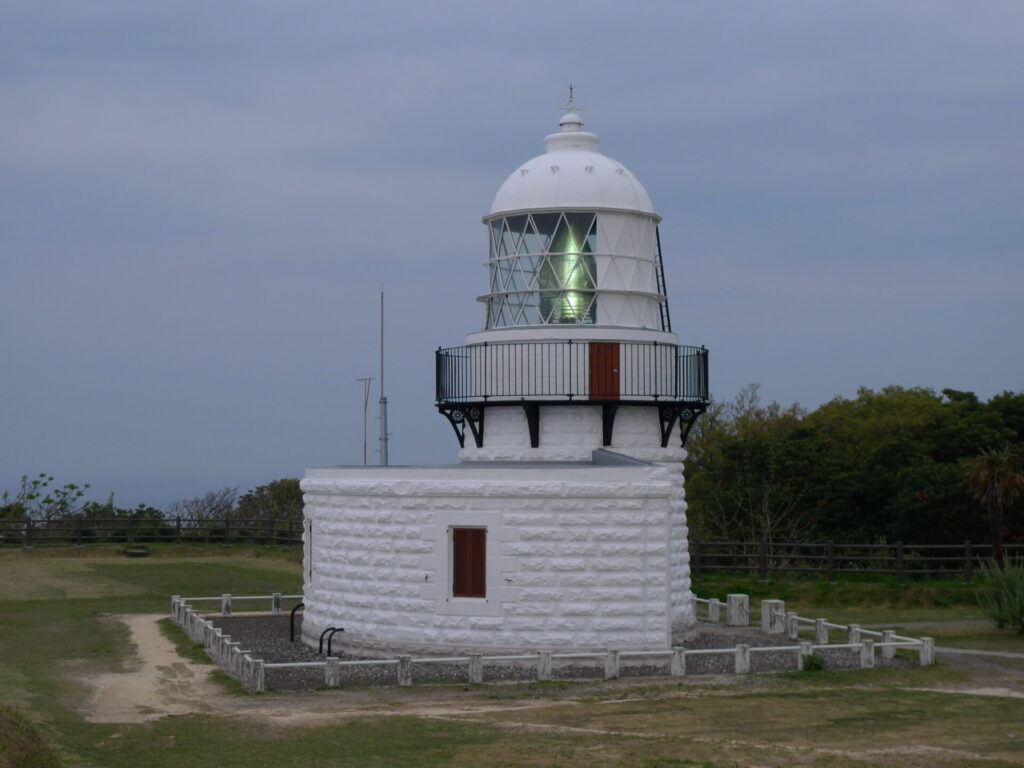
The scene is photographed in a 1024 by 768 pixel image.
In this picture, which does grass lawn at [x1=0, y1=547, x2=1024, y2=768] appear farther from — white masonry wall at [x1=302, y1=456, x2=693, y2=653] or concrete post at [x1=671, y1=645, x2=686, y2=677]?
white masonry wall at [x1=302, y1=456, x2=693, y2=653]

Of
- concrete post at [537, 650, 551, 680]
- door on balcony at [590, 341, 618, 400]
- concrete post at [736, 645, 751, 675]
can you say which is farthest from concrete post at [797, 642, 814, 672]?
door on balcony at [590, 341, 618, 400]

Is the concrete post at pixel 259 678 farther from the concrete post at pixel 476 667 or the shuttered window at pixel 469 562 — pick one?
the shuttered window at pixel 469 562

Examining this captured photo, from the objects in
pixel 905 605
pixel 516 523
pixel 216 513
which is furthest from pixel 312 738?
pixel 216 513

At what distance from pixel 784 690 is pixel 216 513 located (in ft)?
117

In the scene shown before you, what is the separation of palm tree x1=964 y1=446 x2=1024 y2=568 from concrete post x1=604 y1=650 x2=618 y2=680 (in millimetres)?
15240

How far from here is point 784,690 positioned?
59.7 feet

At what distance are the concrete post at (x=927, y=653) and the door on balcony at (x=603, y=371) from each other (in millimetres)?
6610

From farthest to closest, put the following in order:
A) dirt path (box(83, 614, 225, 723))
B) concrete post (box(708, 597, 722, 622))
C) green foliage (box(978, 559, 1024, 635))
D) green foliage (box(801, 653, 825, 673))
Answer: concrete post (box(708, 597, 722, 622)), green foliage (box(978, 559, 1024, 635)), green foliage (box(801, 653, 825, 673)), dirt path (box(83, 614, 225, 723))

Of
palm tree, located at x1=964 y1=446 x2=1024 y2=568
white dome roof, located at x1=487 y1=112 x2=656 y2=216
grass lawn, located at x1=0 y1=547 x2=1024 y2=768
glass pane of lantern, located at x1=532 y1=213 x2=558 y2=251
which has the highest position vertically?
white dome roof, located at x1=487 y1=112 x2=656 y2=216

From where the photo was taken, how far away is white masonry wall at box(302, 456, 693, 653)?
2066 cm

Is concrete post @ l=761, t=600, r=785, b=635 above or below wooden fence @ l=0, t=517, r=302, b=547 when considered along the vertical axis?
below

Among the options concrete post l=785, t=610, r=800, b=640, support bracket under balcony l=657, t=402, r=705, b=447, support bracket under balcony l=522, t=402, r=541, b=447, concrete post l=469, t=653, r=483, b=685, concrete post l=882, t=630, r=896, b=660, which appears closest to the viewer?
concrete post l=469, t=653, r=483, b=685

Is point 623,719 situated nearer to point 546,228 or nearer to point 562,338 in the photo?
point 562,338

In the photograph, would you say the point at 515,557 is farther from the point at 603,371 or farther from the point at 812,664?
the point at 812,664
